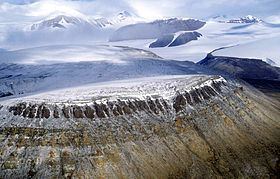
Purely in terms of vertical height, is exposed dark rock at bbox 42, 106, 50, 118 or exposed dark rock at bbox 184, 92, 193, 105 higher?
exposed dark rock at bbox 184, 92, 193, 105

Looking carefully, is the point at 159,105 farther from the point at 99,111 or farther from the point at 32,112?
the point at 32,112

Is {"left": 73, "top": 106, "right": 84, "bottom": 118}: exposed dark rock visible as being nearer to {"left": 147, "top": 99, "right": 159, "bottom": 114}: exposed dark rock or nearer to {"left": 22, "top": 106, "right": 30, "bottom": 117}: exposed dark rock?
{"left": 22, "top": 106, "right": 30, "bottom": 117}: exposed dark rock

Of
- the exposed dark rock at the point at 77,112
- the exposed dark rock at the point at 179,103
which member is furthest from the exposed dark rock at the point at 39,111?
the exposed dark rock at the point at 179,103

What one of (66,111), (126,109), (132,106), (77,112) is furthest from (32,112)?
(132,106)

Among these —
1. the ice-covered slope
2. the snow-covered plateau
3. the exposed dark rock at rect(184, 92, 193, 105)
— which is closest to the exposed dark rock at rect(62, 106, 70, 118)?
the snow-covered plateau

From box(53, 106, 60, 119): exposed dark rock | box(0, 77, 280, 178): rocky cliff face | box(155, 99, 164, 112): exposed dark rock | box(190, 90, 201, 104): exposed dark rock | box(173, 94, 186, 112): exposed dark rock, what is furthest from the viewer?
box(190, 90, 201, 104): exposed dark rock

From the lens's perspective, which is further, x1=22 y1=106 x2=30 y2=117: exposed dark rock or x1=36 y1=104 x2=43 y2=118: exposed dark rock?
x1=22 y1=106 x2=30 y2=117: exposed dark rock
